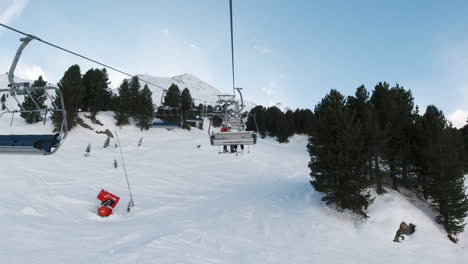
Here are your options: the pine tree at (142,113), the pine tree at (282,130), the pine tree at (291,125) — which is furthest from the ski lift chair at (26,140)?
the pine tree at (291,125)

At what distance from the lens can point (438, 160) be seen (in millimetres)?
20484

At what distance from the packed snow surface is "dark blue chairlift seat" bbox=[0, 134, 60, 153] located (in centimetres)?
348

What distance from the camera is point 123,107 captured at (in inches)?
1774

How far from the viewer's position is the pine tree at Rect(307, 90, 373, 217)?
17766mm

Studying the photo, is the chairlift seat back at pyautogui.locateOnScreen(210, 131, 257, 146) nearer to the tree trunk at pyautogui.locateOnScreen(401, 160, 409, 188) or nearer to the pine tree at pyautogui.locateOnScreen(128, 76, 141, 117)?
the tree trunk at pyautogui.locateOnScreen(401, 160, 409, 188)

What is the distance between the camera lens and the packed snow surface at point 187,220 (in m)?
9.01

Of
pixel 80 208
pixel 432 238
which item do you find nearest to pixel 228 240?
pixel 80 208

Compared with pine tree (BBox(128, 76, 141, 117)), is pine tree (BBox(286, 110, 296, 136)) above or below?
below

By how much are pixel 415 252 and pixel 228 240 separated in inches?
478

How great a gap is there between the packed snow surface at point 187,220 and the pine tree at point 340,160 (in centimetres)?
132

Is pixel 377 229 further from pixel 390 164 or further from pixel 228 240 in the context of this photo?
pixel 228 240

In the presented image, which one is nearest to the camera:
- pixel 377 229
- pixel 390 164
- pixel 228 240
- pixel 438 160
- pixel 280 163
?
pixel 228 240

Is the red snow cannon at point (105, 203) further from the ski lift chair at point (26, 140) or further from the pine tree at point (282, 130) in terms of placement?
the pine tree at point (282, 130)

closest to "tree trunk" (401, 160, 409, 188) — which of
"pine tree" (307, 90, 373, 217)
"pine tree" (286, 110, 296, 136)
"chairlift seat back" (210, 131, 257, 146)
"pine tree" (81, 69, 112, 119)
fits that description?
"pine tree" (307, 90, 373, 217)
